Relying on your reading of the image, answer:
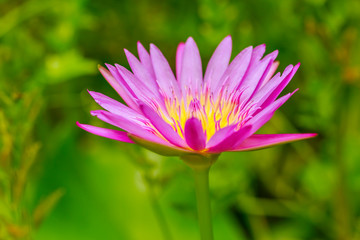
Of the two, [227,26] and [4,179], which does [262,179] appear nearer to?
[227,26]

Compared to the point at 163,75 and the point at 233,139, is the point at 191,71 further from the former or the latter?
the point at 233,139

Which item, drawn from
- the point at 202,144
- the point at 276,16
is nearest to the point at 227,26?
the point at 276,16

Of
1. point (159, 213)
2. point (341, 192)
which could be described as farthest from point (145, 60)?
point (341, 192)

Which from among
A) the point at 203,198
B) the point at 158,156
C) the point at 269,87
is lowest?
the point at 203,198

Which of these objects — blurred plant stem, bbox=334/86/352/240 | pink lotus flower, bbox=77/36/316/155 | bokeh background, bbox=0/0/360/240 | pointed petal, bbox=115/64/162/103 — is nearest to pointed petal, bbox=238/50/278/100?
pink lotus flower, bbox=77/36/316/155

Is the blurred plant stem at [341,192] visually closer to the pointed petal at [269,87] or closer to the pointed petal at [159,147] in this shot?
the pointed petal at [269,87]

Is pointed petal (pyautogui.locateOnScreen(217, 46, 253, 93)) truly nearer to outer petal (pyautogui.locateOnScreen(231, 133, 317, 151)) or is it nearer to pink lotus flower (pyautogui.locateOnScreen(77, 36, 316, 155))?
pink lotus flower (pyautogui.locateOnScreen(77, 36, 316, 155))
